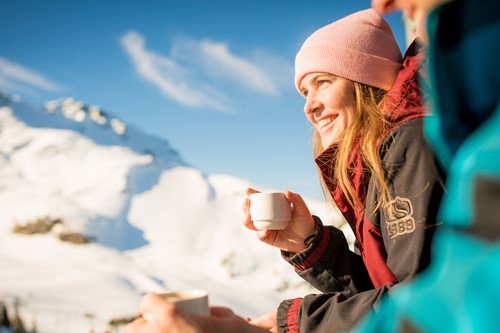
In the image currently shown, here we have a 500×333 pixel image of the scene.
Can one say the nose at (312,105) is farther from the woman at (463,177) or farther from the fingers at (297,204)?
the woman at (463,177)

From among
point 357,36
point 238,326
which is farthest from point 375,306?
point 357,36

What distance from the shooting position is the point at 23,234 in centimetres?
4047

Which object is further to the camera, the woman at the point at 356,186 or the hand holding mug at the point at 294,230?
the hand holding mug at the point at 294,230

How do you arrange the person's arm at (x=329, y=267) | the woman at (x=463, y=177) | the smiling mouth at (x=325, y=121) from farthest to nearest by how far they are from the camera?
1. the smiling mouth at (x=325, y=121)
2. the person's arm at (x=329, y=267)
3. the woman at (x=463, y=177)

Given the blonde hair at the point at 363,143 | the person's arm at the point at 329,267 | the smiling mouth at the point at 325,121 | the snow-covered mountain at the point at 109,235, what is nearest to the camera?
the blonde hair at the point at 363,143

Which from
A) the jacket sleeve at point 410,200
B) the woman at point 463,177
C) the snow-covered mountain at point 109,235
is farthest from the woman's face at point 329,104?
the snow-covered mountain at point 109,235

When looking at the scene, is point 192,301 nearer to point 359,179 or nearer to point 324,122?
point 359,179

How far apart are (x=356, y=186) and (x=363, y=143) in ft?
0.71

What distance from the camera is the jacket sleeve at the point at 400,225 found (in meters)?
1.36

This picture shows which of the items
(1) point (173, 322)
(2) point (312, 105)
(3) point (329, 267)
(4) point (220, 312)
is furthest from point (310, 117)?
(1) point (173, 322)

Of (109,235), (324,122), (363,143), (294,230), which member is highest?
(324,122)

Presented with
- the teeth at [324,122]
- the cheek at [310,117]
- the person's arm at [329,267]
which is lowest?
the person's arm at [329,267]

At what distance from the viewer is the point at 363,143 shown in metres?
1.78

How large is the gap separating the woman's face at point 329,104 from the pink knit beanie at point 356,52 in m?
0.05
